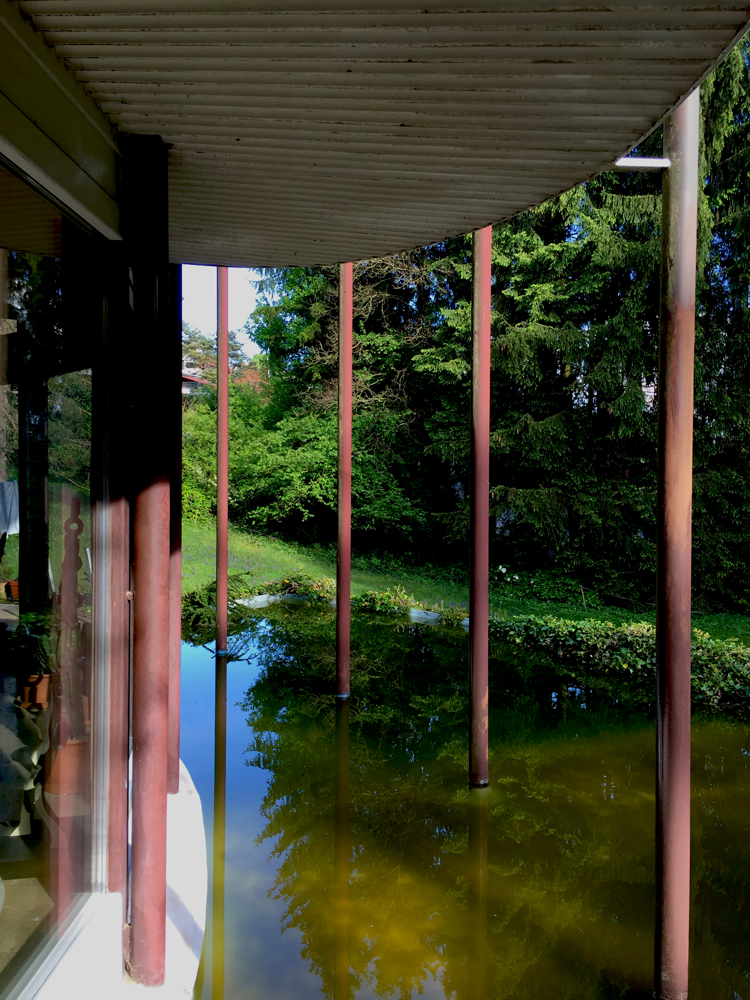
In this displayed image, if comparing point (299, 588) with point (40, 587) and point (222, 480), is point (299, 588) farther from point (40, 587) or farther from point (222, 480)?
point (40, 587)

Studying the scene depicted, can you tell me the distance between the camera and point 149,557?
2773 mm

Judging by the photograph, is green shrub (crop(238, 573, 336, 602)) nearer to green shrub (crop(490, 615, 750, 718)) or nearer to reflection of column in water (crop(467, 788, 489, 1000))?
green shrub (crop(490, 615, 750, 718))

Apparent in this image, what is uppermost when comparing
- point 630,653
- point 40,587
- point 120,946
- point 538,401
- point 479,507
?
point 538,401

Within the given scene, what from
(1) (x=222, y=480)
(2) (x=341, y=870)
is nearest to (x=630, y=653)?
(1) (x=222, y=480)

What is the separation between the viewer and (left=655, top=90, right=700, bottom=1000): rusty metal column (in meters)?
3.00

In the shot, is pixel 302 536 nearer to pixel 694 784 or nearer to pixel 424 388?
pixel 424 388

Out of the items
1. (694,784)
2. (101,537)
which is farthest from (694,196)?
(694,784)

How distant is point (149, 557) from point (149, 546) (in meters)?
0.04

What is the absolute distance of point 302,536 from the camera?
1916 centimetres

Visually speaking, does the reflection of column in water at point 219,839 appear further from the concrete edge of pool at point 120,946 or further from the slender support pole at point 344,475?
the slender support pole at point 344,475

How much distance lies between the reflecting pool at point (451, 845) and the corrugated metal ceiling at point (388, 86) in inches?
138

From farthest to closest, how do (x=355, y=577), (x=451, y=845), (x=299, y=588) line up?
(x=355, y=577) → (x=299, y=588) → (x=451, y=845)

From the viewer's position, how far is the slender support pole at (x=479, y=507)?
16.9ft

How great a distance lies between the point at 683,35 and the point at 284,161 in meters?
1.43
